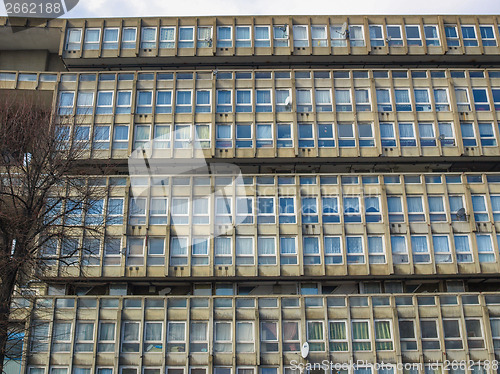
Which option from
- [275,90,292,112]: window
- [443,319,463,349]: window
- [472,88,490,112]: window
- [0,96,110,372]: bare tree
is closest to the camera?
[0,96,110,372]: bare tree

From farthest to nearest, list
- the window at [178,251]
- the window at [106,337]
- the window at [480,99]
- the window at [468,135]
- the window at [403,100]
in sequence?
the window at [480,99] → the window at [403,100] → the window at [468,135] → the window at [178,251] → the window at [106,337]

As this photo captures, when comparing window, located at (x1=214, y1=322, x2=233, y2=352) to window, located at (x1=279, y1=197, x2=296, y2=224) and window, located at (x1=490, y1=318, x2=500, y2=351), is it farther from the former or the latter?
window, located at (x1=490, y1=318, x2=500, y2=351)

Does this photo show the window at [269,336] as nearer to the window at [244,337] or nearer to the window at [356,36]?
the window at [244,337]

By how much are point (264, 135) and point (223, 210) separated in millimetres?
4884

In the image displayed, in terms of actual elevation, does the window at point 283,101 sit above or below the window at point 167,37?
below

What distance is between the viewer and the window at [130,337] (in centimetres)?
2767

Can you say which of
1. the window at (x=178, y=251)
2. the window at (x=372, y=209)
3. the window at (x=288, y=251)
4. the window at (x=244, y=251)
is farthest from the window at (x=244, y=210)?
the window at (x=372, y=209)

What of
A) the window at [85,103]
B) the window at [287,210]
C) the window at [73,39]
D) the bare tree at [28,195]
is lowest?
the bare tree at [28,195]

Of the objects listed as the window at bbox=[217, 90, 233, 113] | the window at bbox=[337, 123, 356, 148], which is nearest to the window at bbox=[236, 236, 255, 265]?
the window at bbox=[337, 123, 356, 148]

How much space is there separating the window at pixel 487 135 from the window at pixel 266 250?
12475 mm

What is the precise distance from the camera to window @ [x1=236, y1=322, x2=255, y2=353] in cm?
2772

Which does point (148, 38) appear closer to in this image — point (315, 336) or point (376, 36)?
point (376, 36)

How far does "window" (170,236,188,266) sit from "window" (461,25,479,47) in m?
19.8

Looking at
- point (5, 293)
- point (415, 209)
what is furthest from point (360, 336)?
point (5, 293)
